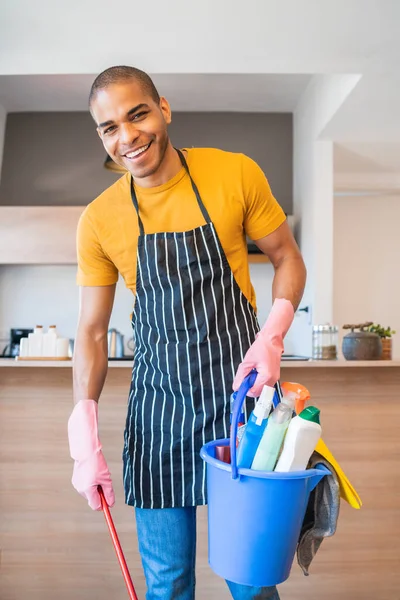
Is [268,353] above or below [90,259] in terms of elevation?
below

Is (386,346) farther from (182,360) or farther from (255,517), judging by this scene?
(255,517)

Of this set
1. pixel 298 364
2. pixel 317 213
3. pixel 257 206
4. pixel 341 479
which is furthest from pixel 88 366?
pixel 317 213

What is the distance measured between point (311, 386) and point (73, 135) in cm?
325

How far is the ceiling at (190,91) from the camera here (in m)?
4.14

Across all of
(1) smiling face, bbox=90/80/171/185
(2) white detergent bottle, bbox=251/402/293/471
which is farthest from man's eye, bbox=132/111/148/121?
(2) white detergent bottle, bbox=251/402/293/471

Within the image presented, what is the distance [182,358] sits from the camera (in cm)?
131

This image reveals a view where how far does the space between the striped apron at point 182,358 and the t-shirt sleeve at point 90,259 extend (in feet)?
0.39

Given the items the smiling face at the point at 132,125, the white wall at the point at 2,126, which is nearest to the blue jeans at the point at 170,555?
the smiling face at the point at 132,125

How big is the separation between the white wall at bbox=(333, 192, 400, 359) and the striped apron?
3.52 m

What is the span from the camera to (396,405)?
2.30 metres

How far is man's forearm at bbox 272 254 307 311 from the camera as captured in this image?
1347 mm

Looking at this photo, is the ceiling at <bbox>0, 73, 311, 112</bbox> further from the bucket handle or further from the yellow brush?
the yellow brush

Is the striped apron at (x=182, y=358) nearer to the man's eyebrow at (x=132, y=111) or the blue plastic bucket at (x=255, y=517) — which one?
the man's eyebrow at (x=132, y=111)

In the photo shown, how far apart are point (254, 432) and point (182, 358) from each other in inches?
14.3
